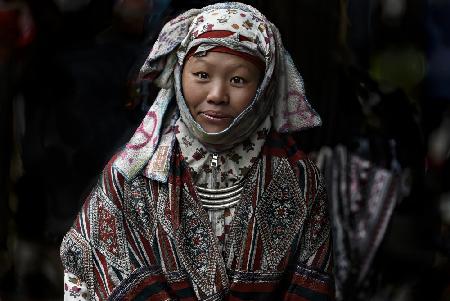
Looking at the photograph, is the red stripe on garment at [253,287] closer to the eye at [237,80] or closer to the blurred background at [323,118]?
the eye at [237,80]

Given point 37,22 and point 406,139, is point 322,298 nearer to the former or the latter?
point 406,139

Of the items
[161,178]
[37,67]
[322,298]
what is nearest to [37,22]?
[37,67]

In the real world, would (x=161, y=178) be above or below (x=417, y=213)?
above

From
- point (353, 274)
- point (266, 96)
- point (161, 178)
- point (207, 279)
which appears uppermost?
point (266, 96)

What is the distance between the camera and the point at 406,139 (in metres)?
4.75

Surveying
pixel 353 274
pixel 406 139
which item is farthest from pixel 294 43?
pixel 353 274

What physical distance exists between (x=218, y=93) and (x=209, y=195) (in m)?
0.32

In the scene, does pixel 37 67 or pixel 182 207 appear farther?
pixel 37 67

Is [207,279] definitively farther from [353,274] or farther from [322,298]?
[353,274]

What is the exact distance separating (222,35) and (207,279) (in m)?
0.71

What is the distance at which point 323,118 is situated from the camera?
188 inches

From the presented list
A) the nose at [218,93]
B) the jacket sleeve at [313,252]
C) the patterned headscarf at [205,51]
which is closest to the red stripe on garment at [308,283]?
the jacket sleeve at [313,252]

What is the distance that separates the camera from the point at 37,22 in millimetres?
4973

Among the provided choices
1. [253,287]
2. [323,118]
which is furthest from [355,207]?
[253,287]
